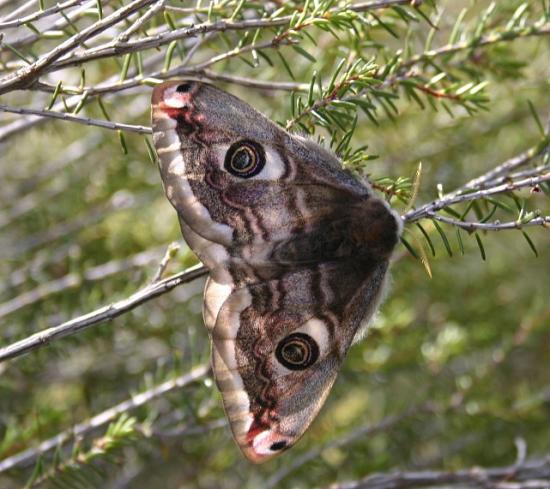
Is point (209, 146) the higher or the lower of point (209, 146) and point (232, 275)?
the higher

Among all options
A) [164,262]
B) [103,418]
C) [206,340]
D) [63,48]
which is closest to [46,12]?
[63,48]

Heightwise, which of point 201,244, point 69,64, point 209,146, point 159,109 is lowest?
point 201,244

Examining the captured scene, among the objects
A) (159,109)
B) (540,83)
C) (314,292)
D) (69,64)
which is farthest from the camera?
(540,83)

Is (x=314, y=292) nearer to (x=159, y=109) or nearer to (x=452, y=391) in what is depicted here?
(x=159, y=109)

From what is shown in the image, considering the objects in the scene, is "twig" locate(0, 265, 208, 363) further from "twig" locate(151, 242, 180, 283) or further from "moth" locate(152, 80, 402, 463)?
"moth" locate(152, 80, 402, 463)

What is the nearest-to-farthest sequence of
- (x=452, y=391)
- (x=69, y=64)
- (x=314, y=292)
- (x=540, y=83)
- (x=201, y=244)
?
(x=69, y=64)
(x=201, y=244)
(x=314, y=292)
(x=540, y=83)
(x=452, y=391)

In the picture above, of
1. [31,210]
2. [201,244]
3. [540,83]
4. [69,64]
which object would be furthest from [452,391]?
[69,64]

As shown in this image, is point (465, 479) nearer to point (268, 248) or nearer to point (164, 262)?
point (268, 248)

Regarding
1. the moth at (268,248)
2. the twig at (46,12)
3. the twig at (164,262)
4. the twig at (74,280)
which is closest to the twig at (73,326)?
the twig at (164,262)
